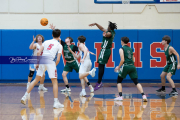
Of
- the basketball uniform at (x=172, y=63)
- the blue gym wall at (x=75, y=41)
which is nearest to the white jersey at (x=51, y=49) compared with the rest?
the basketball uniform at (x=172, y=63)

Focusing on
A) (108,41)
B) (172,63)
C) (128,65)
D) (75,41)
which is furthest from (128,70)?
(75,41)

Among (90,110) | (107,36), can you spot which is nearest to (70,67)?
(107,36)

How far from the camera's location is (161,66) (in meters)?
11.5

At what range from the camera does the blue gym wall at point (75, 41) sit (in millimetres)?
11336

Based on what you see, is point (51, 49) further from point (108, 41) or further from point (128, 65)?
point (108, 41)

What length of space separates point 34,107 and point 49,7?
6468mm

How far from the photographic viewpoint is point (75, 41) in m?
11.4

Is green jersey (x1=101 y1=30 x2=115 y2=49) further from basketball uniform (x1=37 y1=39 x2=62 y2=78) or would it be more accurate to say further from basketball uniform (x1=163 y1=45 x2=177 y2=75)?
basketball uniform (x1=37 y1=39 x2=62 y2=78)

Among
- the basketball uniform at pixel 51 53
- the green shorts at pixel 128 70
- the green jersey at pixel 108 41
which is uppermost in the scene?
the green jersey at pixel 108 41

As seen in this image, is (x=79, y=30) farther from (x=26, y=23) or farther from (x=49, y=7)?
(x=26, y=23)

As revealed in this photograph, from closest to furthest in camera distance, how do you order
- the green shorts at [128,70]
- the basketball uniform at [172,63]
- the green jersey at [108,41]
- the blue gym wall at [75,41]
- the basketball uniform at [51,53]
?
the basketball uniform at [51,53], the green shorts at [128,70], the green jersey at [108,41], the basketball uniform at [172,63], the blue gym wall at [75,41]

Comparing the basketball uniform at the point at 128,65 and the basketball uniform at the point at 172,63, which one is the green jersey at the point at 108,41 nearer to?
the basketball uniform at the point at 128,65

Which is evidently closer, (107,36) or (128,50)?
(128,50)

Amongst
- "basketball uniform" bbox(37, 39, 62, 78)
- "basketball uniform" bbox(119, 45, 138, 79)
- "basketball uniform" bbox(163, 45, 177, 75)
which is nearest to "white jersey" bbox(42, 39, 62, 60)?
"basketball uniform" bbox(37, 39, 62, 78)
